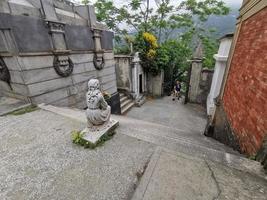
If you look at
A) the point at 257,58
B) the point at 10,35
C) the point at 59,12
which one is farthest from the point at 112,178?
the point at 59,12

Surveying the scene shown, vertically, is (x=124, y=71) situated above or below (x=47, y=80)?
below

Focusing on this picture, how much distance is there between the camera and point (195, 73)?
9.98m

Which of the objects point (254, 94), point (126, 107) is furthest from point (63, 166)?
point (126, 107)

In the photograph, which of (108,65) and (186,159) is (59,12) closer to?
(108,65)

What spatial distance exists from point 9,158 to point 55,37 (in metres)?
3.88

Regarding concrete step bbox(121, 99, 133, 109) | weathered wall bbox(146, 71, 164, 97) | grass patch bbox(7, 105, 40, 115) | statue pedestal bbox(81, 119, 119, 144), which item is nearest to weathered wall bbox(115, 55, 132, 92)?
concrete step bbox(121, 99, 133, 109)

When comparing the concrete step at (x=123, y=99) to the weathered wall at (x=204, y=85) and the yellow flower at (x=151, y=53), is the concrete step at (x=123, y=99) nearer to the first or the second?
the yellow flower at (x=151, y=53)

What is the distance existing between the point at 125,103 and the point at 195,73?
5624mm

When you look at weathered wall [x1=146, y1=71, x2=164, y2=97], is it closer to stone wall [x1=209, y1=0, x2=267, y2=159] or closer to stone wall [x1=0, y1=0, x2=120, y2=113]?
stone wall [x1=0, y1=0, x2=120, y2=113]

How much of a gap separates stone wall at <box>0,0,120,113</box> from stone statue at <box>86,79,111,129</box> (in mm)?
2757

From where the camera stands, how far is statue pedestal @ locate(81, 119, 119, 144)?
252 centimetres

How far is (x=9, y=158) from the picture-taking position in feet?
7.40

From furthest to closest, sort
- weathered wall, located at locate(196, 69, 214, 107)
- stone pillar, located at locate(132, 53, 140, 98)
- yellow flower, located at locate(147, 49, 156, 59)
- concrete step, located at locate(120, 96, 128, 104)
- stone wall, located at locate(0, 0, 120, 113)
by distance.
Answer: yellow flower, located at locate(147, 49, 156, 59) < stone pillar, located at locate(132, 53, 140, 98) < concrete step, located at locate(120, 96, 128, 104) < weathered wall, located at locate(196, 69, 214, 107) < stone wall, located at locate(0, 0, 120, 113)

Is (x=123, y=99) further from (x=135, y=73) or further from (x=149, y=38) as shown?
(x=149, y=38)
